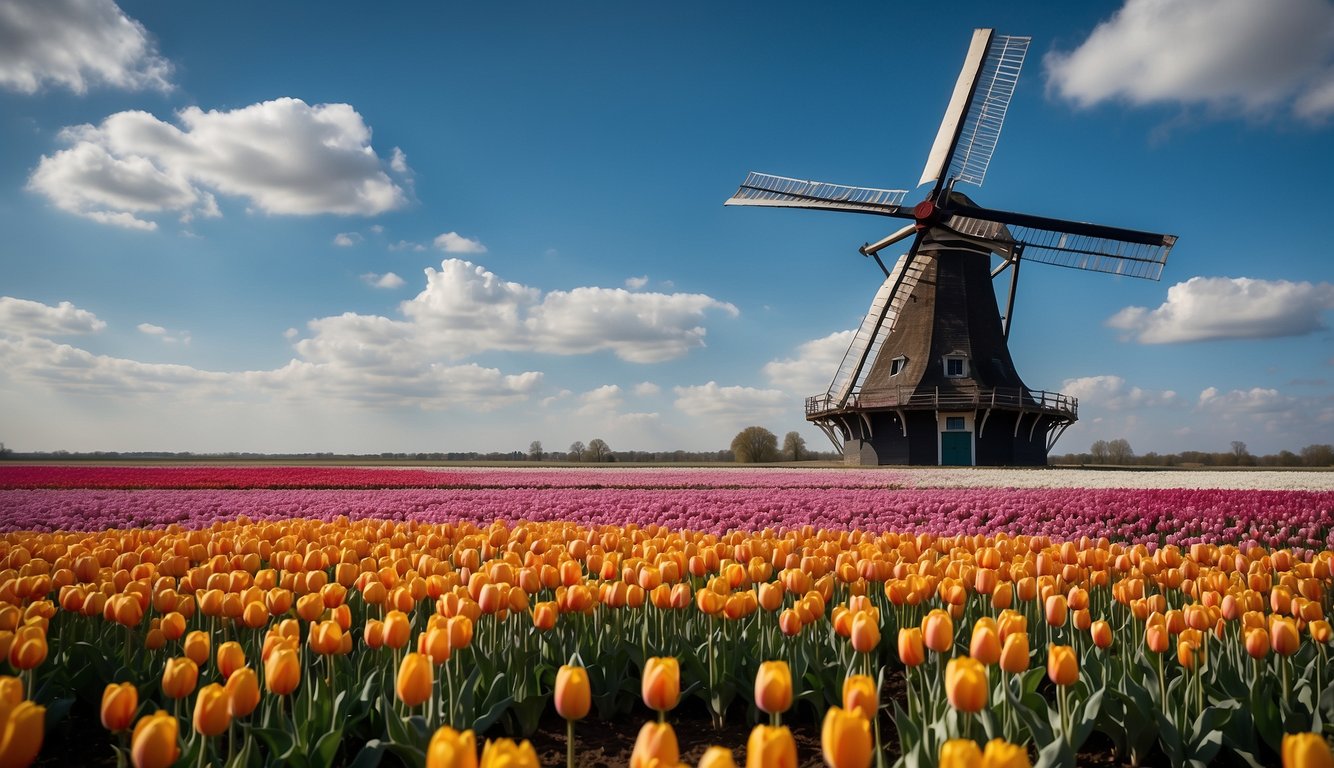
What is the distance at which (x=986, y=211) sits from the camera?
2712 centimetres

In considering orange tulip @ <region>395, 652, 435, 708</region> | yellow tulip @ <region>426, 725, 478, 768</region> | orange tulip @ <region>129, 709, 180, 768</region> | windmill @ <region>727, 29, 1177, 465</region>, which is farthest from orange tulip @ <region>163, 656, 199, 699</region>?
windmill @ <region>727, 29, 1177, 465</region>

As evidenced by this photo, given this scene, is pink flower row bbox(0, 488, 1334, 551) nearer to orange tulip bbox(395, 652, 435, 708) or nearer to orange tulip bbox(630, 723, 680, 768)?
orange tulip bbox(395, 652, 435, 708)

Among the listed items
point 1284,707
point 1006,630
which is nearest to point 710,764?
point 1006,630

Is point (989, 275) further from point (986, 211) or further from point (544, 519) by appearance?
point (544, 519)

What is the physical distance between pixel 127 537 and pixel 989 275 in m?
29.9

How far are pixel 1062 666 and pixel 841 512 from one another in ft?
23.6

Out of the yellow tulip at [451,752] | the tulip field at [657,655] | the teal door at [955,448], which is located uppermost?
the teal door at [955,448]

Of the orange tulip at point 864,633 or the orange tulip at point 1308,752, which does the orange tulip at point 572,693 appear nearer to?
the orange tulip at point 864,633

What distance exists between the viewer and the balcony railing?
27547 mm

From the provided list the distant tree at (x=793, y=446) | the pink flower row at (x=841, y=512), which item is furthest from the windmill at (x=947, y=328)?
the distant tree at (x=793, y=446)

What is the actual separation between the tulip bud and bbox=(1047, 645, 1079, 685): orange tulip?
260cm

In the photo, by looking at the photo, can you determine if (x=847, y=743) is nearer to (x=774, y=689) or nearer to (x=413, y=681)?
(x=774, y=689)

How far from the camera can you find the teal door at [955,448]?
93.6 feet

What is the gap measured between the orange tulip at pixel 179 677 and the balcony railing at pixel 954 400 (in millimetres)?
27350
